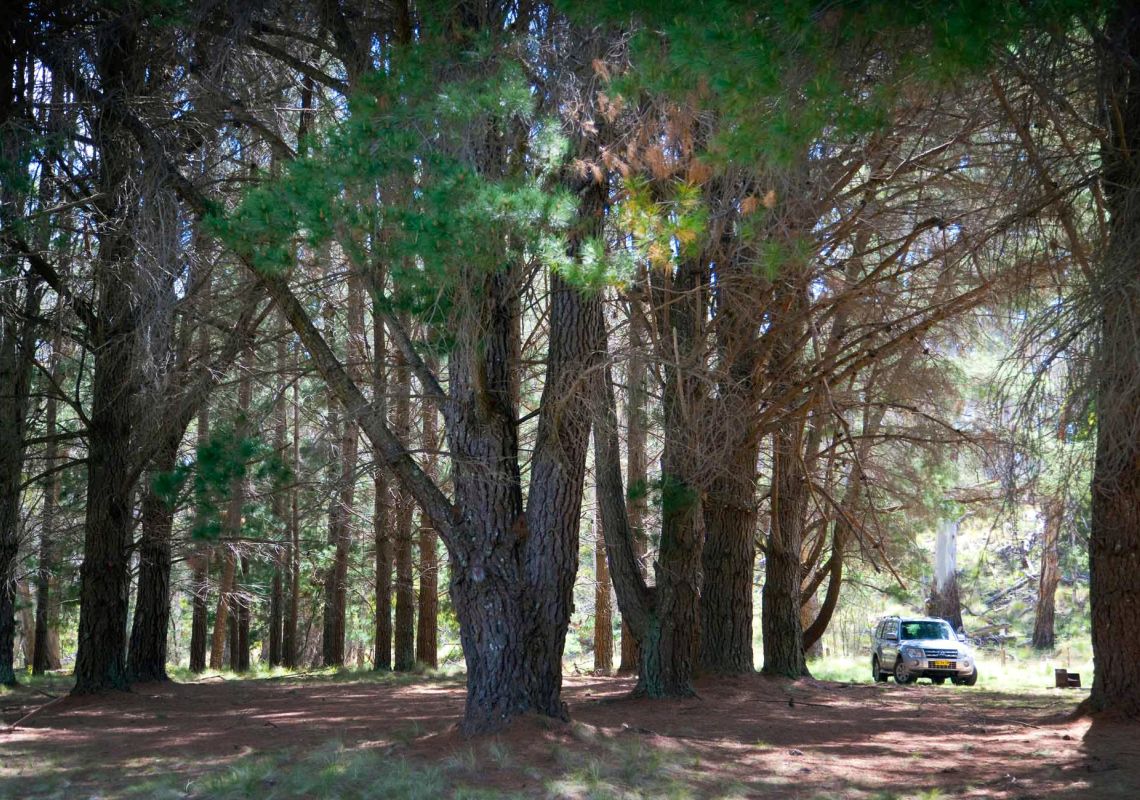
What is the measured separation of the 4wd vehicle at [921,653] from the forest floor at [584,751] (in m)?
7.63

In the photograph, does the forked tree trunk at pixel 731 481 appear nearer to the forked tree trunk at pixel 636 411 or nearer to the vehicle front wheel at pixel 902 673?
the forked tree trunk at pixel 636 411

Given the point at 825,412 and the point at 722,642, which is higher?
the point at 825,412

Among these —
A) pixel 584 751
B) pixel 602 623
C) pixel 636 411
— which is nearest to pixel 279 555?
pixel 602 623

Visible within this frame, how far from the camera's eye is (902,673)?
21594 mm

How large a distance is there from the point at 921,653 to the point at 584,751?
14759 millimetres

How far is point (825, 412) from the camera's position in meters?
13.7

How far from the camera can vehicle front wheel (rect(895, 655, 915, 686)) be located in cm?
2153

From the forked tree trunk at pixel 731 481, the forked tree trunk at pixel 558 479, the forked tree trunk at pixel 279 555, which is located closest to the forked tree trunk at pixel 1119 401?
the forked tree trunk at pixel 731 481

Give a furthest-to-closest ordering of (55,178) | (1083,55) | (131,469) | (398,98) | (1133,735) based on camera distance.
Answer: (131,469) < (55,178) < (1133,735) < (398,98) < (1083,55)

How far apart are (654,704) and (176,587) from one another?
597 inches

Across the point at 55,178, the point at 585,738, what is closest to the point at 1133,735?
the point at 585,738

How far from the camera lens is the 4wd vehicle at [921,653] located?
21234mm

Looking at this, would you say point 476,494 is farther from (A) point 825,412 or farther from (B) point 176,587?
(B) point 176,587

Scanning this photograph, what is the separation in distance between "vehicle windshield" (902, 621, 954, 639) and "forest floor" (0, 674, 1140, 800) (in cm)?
848
